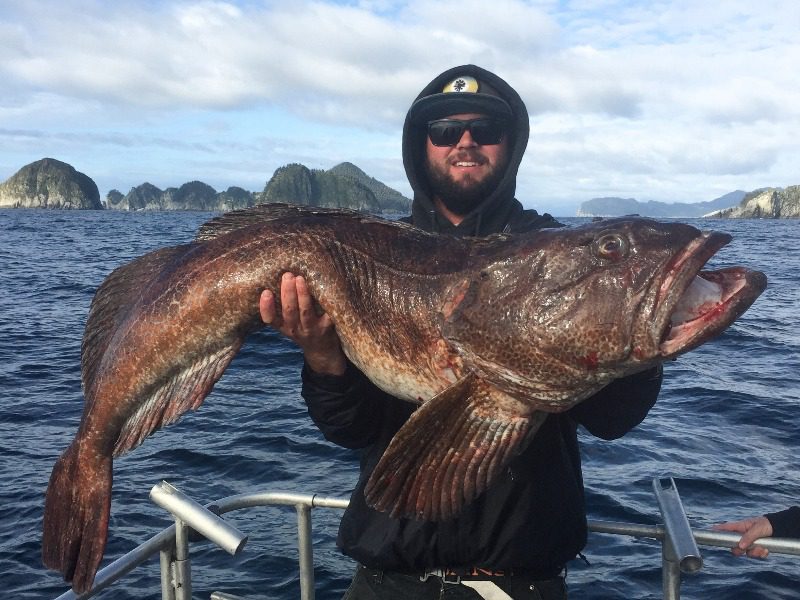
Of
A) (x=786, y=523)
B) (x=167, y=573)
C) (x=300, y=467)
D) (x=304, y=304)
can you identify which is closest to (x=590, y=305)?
(x=304, y=304)

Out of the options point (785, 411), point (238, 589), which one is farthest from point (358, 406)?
point (785, 411)

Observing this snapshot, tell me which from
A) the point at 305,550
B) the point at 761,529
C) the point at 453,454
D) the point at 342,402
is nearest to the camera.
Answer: the point at 453,454

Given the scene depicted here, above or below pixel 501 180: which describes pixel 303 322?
below

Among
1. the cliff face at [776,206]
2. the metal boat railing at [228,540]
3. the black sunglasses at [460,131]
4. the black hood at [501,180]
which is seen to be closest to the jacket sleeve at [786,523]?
the metal boat railing at [228,540]

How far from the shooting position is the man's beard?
4684mm

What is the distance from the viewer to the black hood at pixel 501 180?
15.2 ft

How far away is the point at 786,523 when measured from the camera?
14.2 feet

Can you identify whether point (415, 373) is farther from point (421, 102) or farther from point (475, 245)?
point (421, 102)

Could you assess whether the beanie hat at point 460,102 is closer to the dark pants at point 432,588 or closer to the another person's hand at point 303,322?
the another person's hand at point 303,322

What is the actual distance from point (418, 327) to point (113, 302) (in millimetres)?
1982

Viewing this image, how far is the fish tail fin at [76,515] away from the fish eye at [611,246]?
2.90m

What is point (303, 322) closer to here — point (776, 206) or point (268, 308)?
point (268, 308)

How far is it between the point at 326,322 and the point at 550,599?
6.24 ft

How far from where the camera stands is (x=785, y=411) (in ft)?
41.6
